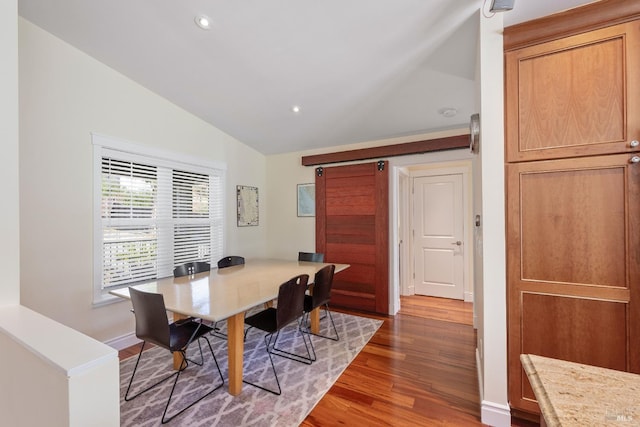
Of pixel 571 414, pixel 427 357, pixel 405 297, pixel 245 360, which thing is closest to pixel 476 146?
pixel 571 414

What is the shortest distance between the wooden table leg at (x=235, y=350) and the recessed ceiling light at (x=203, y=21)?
2103 mm

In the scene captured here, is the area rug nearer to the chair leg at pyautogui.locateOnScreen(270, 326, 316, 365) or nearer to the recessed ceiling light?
the chair leg at pyautogui.locateOnScreen(270, 326, 316, 365)

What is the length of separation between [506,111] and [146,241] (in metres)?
3.39

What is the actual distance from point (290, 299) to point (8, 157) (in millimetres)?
1819

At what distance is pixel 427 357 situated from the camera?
2.57 m

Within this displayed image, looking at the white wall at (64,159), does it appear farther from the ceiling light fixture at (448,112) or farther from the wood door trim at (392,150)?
the ceiling light fixture at (448,112)

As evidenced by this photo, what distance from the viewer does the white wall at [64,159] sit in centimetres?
222

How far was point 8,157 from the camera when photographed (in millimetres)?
1432

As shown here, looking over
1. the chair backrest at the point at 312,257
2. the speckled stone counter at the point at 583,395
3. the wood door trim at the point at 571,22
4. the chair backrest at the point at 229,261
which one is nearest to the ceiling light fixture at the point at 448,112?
the wood door trim at the point at 571,22

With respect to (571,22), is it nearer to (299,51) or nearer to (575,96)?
(575,96)

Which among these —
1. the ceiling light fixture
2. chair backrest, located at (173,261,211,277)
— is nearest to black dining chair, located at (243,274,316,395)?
chair backrest, located at (173,261,211,277)

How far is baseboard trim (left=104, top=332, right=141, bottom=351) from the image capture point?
273 centimetres

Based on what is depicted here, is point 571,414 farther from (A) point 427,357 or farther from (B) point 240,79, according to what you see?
(B) point 240,79

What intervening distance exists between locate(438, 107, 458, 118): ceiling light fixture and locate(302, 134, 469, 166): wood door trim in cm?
34
